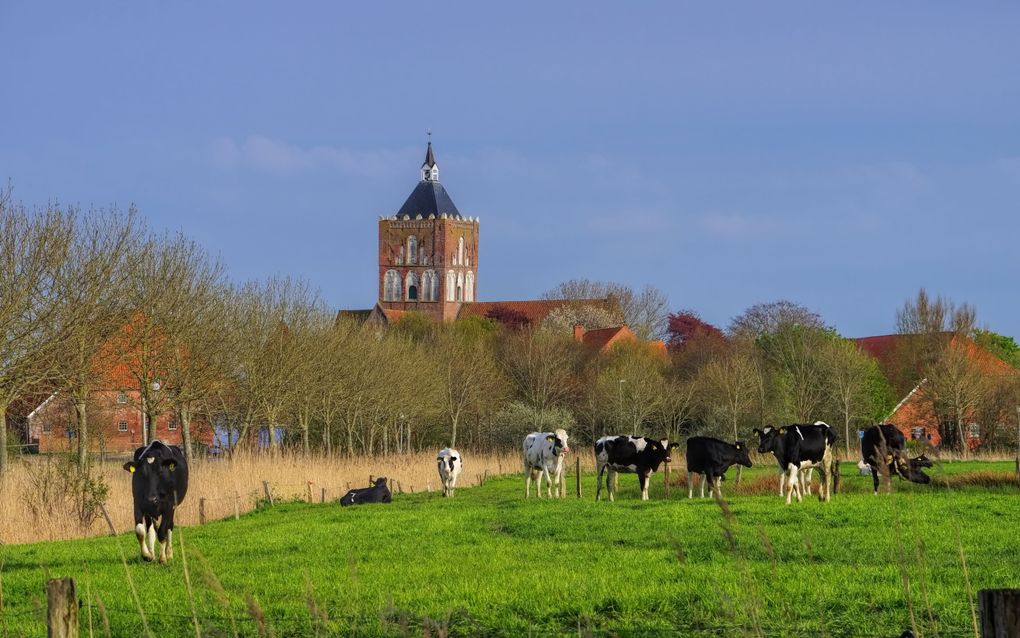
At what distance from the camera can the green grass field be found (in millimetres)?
11914

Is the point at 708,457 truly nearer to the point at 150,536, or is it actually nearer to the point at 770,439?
the point at 770,439

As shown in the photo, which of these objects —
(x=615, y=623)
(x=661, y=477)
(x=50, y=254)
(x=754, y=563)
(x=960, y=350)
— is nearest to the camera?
(x=615, y=623)

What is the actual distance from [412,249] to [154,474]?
149240mm

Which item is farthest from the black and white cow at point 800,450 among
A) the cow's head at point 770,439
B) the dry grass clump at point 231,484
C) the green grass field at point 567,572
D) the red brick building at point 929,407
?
the red brick building at point 929,407

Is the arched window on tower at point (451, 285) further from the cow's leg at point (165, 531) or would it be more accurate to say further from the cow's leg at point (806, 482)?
the cow's leg at point (165, 531)

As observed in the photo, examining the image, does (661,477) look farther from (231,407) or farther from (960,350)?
(960,350)

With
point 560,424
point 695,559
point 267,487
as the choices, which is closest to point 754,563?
point 695,559

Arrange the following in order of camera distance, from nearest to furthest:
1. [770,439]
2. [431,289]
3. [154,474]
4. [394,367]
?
[154,474] → [770,439] → [394,367] → [431,289]

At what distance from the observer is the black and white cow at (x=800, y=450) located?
29547 millimetres

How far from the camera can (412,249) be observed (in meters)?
169

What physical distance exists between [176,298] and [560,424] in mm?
40547

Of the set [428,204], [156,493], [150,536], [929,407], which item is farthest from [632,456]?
[428,204]

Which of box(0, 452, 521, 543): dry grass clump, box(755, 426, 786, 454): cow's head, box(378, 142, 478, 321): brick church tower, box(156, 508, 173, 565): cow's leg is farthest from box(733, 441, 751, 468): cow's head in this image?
box(378, 142, 478, 321): brick church tower

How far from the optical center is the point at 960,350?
269 feet
